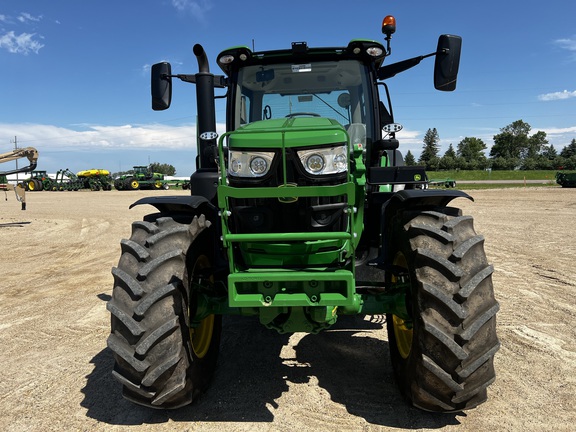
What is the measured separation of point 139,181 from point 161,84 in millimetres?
39621

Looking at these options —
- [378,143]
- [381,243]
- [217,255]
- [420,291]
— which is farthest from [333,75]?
[420,291]

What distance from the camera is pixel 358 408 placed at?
3.10 m

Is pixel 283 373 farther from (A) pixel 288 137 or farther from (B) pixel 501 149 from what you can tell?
(B) pixel 501 149

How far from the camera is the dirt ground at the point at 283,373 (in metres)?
2.96

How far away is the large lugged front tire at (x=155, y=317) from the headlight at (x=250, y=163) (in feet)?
1.85

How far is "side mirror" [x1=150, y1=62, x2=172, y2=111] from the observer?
4.03 m

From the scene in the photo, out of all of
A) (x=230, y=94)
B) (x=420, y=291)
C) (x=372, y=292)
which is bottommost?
(x=372, y=292)

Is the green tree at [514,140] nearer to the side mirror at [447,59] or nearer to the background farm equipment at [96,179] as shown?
the background farm equipment at [96,179]

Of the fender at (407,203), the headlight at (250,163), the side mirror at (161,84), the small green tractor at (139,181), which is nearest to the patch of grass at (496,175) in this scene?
the small green tractor at (139,181)

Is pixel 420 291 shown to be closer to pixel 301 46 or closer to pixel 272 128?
pixel 272 128

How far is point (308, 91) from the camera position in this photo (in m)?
4.32

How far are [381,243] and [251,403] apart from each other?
1671mm

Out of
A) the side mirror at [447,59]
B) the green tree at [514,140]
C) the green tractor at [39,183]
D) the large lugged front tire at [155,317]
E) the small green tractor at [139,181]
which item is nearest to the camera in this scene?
the large lugged front tire at [155,317]

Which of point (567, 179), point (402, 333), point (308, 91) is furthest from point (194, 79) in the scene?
point (567, 179)
